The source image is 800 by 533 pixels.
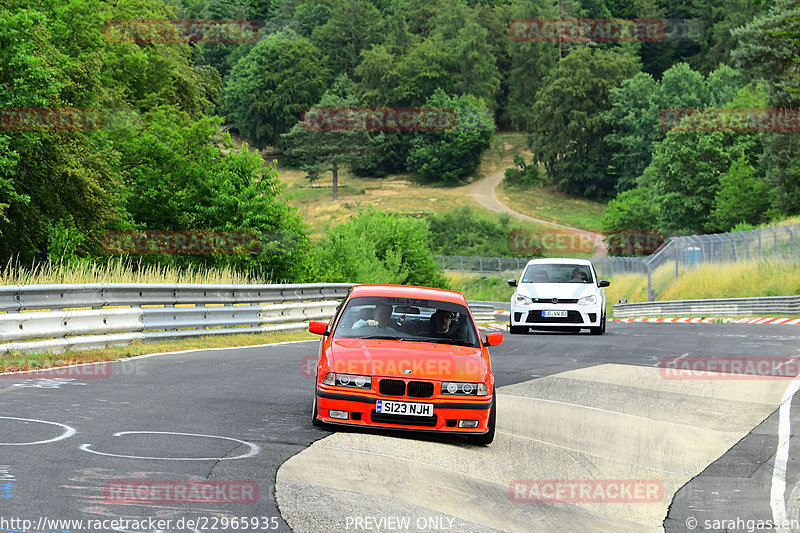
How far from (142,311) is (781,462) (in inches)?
444

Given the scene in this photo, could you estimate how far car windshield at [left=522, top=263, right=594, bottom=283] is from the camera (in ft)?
77.2

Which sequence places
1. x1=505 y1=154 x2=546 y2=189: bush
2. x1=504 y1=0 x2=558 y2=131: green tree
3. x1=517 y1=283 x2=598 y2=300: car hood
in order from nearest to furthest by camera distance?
x1=517 y1=283 x2=598 y2=300: car hood, x1=505 y1=154 x2=546 y2=189: bush, x1=504 y1=0 x2=558 y2=131: green tree

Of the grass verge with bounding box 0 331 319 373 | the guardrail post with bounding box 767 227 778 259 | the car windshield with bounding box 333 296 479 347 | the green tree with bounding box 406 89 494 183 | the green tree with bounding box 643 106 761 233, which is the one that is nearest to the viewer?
the car windshield with bounding box 333 296 479 347

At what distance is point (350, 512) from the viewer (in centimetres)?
623

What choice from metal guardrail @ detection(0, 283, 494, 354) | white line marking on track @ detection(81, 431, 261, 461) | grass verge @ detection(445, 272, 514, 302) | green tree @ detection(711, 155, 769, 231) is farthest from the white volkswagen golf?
green tree @ detection(711, 155, 769, 231)

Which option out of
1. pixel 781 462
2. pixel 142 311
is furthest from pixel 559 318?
pixel 781 462

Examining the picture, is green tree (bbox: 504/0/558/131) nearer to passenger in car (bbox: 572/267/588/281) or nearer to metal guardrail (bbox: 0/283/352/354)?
passenger in car (bbox: 572/267/588/281)

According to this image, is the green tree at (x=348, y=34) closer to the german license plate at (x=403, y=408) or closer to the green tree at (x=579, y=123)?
the green tree at (x=579, y=123)

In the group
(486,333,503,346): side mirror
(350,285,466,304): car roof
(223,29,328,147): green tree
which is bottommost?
(486,333,503,346): side mirror

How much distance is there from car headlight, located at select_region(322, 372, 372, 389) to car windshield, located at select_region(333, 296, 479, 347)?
3.35 feet

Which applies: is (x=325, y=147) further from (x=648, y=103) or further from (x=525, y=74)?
(x=648, y=103)

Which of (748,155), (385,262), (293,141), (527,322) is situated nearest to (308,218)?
(293,141)

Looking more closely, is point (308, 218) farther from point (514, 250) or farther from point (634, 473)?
point (634, 473)

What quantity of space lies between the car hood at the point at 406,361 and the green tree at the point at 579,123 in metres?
120
